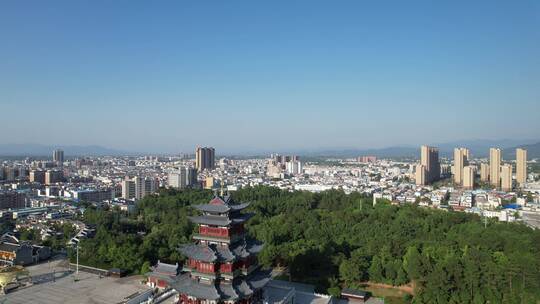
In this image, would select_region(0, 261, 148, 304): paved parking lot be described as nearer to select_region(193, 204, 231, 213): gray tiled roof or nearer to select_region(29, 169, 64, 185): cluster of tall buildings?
select_region(193, 204, 231, 213): gray tiled roof

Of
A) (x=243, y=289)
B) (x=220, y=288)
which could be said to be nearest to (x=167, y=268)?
(x=220, y=288)

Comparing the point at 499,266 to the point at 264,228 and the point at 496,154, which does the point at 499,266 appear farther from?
the point at 496,154

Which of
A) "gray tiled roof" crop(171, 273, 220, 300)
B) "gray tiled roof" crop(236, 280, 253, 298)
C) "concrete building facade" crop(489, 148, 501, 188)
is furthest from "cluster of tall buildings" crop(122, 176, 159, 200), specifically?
"concrete building facade" crop(489, 148, 501, 188)

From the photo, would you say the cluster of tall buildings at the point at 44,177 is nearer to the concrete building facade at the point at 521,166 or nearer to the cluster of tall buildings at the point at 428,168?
the cluster of tall buildings at the point at 428,168

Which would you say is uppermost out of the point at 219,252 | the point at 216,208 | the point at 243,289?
the point at 216,208

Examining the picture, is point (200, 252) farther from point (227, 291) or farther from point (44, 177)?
point (44, 177)

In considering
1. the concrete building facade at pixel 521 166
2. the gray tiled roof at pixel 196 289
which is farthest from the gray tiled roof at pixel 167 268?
the concrete building facade at pixel 521 166
